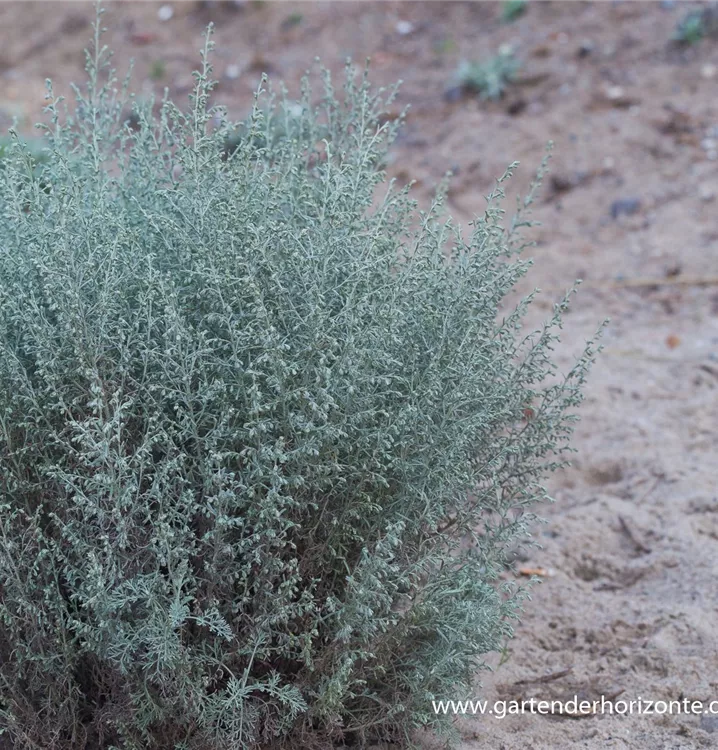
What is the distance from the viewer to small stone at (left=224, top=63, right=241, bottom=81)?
28.7 ft

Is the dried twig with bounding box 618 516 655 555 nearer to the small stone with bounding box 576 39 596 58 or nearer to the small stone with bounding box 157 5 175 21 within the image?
the small stone with bounding box 576 39 596 58

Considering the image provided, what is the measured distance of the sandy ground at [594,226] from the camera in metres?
2.83

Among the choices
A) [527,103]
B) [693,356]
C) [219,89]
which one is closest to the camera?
[693,356]

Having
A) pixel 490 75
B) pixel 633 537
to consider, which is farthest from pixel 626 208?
pixel 633 537

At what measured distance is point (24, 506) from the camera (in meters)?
2.13

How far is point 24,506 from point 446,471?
93 cm

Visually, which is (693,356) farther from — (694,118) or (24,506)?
(24,506)

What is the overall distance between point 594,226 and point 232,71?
13.9ft

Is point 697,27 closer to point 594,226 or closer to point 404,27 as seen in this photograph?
point 594,226

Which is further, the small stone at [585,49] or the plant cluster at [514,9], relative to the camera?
the plant cluster at [514,9]

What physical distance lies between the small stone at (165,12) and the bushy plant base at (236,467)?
8.16 meters

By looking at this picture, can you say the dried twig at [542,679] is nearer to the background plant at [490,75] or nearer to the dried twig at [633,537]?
the dried twig at [633,537]

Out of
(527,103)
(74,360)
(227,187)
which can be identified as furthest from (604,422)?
(527,103)

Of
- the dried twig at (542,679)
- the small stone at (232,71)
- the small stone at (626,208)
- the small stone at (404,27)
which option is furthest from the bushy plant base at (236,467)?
the small stone at (232,71)
